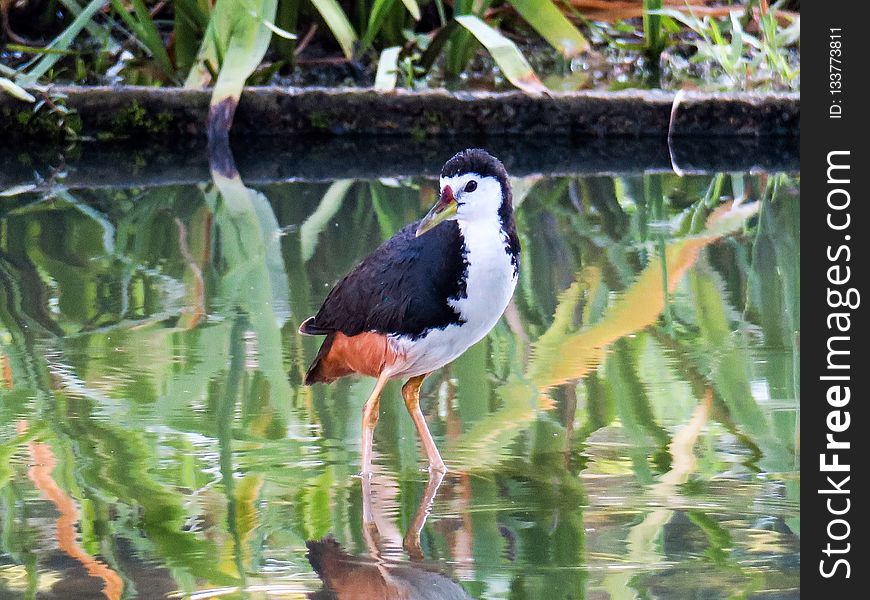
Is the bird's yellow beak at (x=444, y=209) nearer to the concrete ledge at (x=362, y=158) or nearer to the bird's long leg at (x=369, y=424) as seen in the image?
the bird's long leg at (x=369, y=424)

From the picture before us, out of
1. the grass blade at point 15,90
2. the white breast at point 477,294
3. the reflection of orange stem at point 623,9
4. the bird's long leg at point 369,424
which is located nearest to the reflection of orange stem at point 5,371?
the bird's long leg at point 369,424

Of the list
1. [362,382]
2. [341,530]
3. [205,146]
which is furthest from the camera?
[205,146]

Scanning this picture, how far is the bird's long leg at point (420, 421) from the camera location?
3.38 metres

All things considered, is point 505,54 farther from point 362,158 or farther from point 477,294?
point 477,294

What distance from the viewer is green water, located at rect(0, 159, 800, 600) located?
279 centimetres

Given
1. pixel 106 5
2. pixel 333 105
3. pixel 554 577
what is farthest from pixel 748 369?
pixel 106 5

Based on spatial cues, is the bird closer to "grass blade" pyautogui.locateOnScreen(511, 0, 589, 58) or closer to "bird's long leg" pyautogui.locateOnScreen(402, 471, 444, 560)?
"bird's long leg" pyautogui.locateOnScreen(402, 471, 444, 560)

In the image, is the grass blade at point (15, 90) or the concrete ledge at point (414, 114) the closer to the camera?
the grass blade at point (15, 90)

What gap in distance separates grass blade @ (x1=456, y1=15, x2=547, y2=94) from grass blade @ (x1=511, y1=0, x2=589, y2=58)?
1.01 feet

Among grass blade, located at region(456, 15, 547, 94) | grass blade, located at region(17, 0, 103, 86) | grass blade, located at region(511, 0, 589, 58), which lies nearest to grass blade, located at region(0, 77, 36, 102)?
grass blade, located at region(17, 0, 103, 86)

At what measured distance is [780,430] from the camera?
3566mm

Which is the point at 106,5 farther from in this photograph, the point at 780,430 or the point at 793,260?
the point at 780,430

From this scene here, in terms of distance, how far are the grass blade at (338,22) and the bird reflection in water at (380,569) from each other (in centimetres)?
506

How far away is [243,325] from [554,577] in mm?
1987
